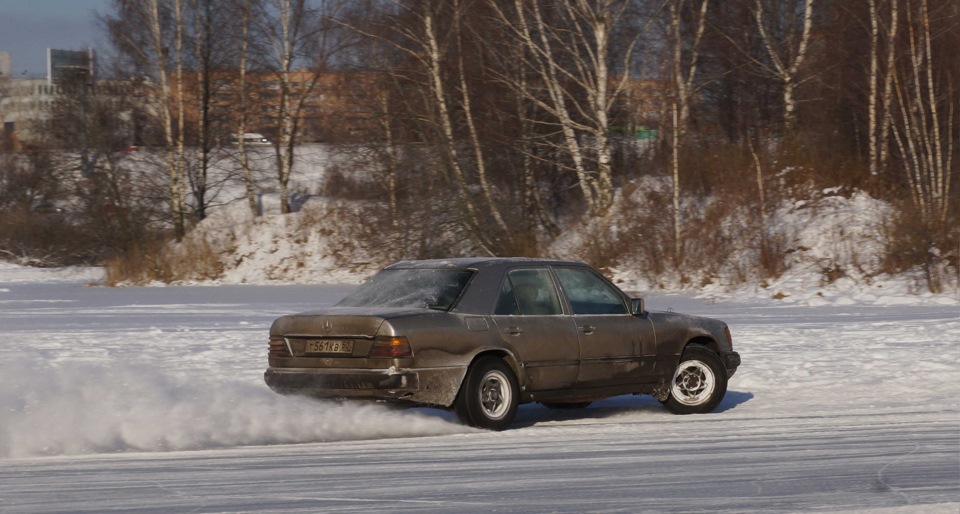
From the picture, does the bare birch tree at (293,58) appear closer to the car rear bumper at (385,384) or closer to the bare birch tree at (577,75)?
the bare birch tree at (577,75)

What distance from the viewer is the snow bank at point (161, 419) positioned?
29.9ft

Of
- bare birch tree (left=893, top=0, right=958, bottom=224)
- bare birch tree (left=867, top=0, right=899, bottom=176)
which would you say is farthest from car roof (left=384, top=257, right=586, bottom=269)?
bare birch tree (left=867, top=0, right=899, bottom=176)

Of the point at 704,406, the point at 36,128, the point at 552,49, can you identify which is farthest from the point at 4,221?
the point at 704,406

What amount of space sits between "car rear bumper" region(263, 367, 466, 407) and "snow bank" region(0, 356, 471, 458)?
15cm

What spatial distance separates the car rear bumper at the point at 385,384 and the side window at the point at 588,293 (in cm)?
152

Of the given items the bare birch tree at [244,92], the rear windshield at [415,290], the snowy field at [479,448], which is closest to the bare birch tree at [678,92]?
the bare birch tree at [244,92]

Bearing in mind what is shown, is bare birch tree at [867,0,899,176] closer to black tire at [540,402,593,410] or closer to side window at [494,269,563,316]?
black tire at [540,402,593,410]

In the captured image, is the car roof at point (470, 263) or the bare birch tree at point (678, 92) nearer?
the car roof at point (470, 263)

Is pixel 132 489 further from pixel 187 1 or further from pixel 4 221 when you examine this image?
pixel 4 221

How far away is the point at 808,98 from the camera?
34.7 m

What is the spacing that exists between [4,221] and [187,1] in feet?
45.2

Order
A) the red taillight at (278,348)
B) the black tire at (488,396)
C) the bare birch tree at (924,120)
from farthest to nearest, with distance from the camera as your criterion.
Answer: the bare birch tree at (924,120)
the red taillight at (278,348)
the black tire at (488,396)

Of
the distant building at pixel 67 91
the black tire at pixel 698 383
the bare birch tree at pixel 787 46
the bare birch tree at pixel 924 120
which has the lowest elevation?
the black tire at pixel 698 383

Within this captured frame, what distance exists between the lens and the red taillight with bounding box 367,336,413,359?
30.2 ft
